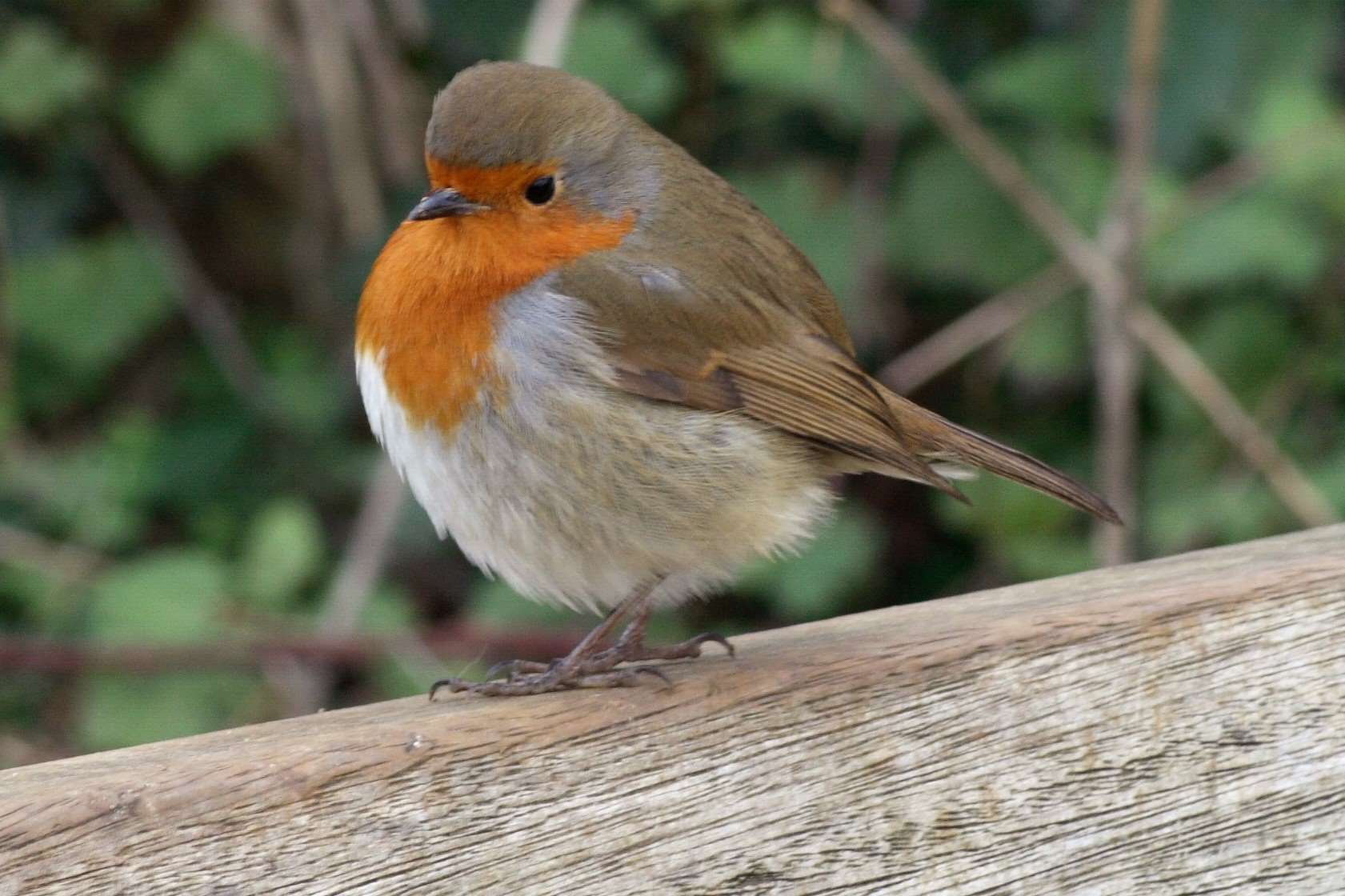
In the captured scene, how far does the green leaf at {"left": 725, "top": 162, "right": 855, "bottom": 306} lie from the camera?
3623mm

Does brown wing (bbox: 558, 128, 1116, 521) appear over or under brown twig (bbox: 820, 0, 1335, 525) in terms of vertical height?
under

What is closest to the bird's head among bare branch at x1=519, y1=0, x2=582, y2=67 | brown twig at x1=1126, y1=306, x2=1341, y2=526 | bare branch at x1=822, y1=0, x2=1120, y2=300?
bare branch at x1=519, y1=0, x2=582, y2=67

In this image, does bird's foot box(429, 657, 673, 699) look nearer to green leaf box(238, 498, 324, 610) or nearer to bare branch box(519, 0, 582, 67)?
green leaf box(238, 498, 324, 610)

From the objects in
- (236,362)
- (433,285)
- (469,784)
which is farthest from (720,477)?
(236,362)

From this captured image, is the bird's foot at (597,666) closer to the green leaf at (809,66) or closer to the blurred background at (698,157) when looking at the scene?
the blurred background at (698,157)

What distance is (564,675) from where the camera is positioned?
191 cm

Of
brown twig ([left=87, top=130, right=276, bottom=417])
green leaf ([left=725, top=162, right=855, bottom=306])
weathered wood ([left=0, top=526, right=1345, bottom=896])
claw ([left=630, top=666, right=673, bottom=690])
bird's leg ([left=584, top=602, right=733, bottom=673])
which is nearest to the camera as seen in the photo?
weathered wood ([left=0, top=526, right=1345, bottom=896])

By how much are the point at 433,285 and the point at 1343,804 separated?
1.17 m

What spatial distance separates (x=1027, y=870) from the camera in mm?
1675

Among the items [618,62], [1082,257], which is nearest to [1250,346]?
[1082,257]

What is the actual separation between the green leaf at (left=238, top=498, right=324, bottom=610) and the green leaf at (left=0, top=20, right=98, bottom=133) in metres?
0.94

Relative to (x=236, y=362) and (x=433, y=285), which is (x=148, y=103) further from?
(x=433, y=285)

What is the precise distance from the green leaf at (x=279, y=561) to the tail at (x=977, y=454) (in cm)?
123

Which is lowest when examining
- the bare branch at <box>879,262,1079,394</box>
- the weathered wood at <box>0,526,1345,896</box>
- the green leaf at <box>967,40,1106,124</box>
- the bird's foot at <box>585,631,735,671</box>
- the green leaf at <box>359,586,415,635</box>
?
the weathered wood at <box>0,526,1345,896</box>
